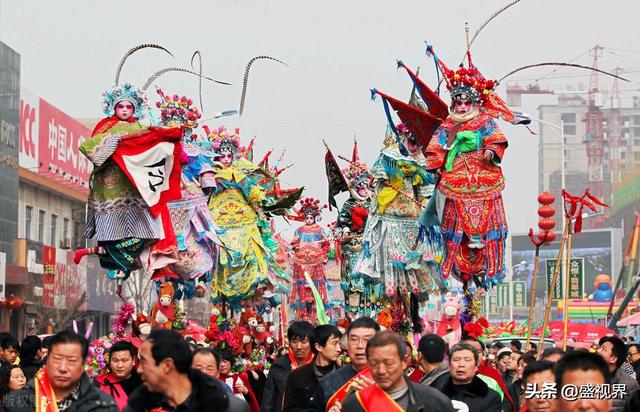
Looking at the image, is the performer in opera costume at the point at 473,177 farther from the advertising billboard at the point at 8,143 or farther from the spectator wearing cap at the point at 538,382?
the advertising billboard at the point at 8,143

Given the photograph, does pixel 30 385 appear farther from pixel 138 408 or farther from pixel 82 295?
pixel 82 295

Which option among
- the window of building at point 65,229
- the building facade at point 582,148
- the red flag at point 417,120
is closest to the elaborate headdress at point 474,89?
the red flag at point 417,120

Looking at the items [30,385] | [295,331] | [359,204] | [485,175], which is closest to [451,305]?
[485,175]

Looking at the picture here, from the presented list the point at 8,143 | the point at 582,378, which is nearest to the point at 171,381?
the point at 582,378

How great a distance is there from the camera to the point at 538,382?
9.27 meters

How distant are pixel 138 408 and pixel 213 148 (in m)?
16.4

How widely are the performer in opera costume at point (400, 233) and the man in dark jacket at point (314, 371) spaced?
386 inches

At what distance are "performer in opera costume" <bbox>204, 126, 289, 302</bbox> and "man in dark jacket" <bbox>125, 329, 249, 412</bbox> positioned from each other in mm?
15740

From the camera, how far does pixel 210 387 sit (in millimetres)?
7422

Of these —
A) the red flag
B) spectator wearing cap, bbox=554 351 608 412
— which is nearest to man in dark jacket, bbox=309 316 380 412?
spectator wearing cap, bbox=554 351 608 412

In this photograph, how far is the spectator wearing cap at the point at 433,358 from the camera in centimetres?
1099

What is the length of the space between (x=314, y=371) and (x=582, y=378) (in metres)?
4.87

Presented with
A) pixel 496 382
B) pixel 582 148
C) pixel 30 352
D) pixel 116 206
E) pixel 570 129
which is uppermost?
pixel 570 129

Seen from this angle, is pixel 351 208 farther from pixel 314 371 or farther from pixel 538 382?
pixel 538 382
